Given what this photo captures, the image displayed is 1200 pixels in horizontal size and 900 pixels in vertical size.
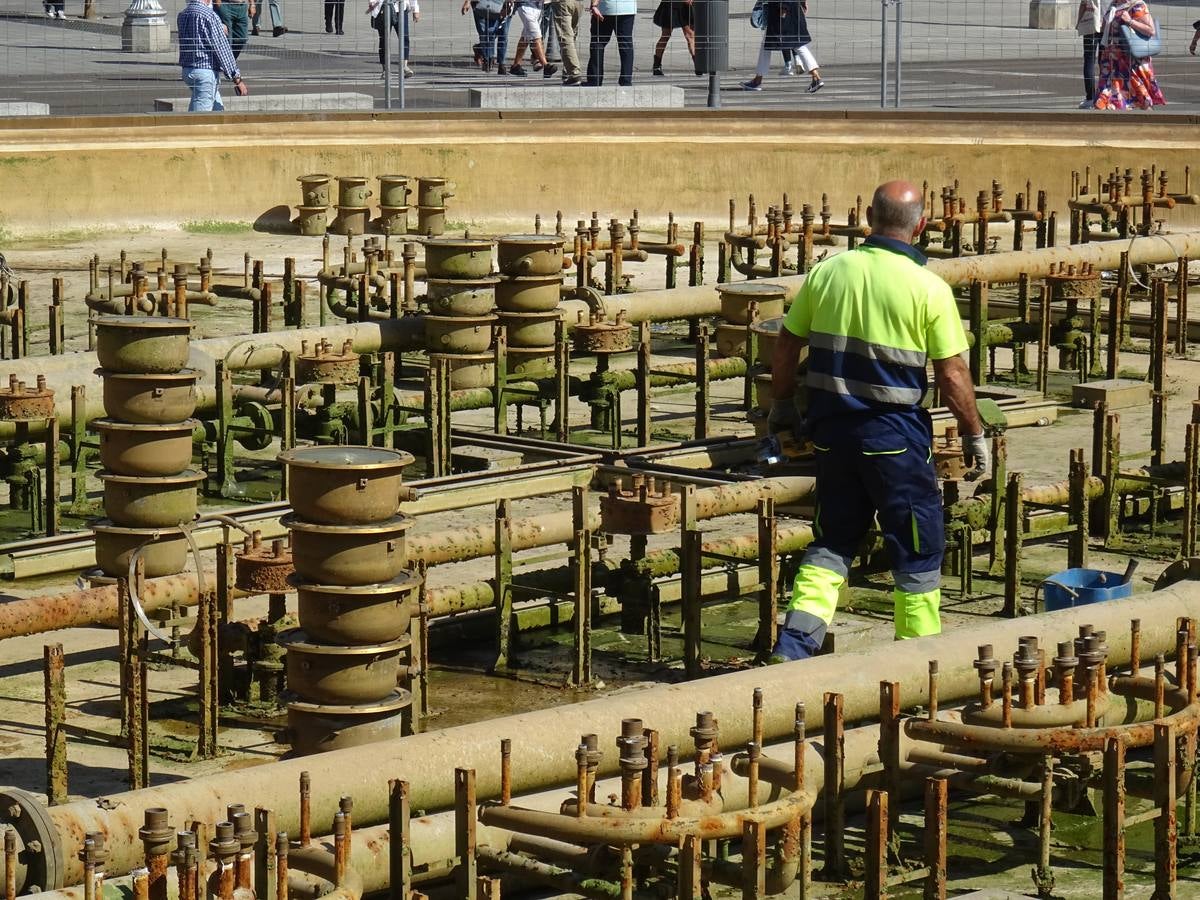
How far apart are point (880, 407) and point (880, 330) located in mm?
297

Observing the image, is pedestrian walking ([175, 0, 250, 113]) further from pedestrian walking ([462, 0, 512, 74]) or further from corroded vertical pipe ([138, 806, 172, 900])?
corroded vertical pipe ([138, 806, 172, 900])

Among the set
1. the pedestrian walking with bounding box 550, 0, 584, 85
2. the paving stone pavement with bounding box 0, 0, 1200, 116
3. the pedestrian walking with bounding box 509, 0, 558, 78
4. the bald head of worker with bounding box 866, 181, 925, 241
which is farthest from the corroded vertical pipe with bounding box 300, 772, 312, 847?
the pedestrian walking with bounding box 509, 0, 558, 78

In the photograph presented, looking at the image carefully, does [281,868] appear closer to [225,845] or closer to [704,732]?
[225,845]

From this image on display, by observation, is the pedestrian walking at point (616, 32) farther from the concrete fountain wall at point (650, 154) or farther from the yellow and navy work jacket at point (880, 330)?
the yellow and navy work jacket at point (880, 330)

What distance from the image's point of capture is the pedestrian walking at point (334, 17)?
37.2m

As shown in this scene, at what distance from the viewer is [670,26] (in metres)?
31.8

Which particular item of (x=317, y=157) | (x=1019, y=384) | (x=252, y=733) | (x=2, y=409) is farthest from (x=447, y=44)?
(x=252, y=733)

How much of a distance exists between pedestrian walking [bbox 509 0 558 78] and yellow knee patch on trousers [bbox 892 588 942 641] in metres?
22.3

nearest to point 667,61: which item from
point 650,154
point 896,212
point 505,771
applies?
point 650,154

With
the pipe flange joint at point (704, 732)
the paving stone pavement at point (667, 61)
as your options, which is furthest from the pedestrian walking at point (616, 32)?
the pipe flange joint at point (704, 732)

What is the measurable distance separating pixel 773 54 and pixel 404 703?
90.6ft

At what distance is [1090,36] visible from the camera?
30.3 metres

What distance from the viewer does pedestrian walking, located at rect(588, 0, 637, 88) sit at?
2931 cm

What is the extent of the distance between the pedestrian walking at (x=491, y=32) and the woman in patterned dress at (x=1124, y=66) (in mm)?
8184
